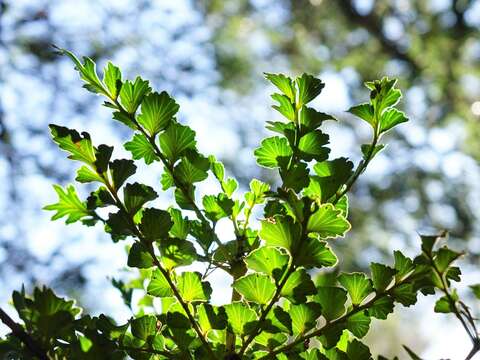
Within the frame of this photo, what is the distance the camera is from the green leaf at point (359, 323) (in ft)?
1.22

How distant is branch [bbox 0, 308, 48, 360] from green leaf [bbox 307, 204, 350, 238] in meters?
0.17

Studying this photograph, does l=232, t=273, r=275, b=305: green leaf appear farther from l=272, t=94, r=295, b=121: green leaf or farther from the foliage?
l=272, t=94, r=295, b=121: green leaf

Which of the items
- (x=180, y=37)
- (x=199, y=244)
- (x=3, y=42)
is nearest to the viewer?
(x=199, y=244)

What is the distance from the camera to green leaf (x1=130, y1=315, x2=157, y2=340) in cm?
38

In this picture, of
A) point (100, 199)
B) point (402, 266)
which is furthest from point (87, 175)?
point (402, 266)

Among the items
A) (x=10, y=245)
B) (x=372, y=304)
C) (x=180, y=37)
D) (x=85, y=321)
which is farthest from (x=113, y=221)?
(x=180, y=37)

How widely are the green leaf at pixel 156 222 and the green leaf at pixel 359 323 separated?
0.46 ft

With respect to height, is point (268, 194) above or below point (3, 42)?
below

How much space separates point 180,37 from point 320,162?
12.1 feet

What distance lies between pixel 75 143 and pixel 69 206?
68 millimetres

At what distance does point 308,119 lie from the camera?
38 cm

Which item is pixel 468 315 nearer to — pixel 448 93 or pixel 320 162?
pixel 320 162

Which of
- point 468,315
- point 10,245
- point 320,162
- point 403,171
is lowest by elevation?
point 468,315

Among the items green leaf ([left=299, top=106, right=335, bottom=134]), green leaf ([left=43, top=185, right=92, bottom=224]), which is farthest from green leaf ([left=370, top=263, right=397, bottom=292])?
green leaf ([left=43, top=185, right=92, bottom=224])
